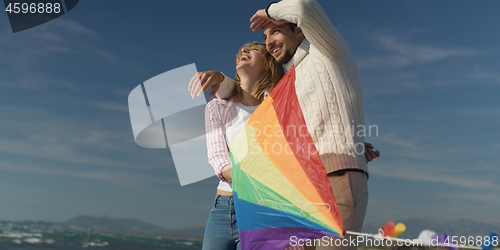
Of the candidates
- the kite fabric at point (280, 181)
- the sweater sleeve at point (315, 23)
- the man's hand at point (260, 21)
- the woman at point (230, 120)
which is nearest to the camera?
the kite fabric at point (280, 181)

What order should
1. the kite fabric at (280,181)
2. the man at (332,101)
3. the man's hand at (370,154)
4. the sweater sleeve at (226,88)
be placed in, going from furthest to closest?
the sweater sleeve at (226,88)
the man's hand at (370,154)
the man at (332,101)
the kite fabric at (280,181)

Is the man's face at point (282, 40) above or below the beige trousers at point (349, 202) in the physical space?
above

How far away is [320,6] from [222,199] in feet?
5.23

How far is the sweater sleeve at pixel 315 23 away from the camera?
1.98 m

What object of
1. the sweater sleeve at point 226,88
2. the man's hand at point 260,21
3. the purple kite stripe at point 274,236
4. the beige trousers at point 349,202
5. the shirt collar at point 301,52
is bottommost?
the purple kite stripe at point 274,236

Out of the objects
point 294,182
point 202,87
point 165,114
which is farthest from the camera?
point 165,114

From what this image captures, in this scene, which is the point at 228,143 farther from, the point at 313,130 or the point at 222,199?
the point at 313,130

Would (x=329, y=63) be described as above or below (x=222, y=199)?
above

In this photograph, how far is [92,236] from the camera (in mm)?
82562

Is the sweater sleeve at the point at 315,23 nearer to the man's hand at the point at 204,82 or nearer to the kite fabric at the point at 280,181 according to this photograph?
the kite fabric at the point at 280,181

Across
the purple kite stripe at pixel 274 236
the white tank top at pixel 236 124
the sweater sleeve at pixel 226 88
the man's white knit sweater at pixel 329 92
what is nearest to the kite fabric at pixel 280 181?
the purple kite stripe at pixel 274 236

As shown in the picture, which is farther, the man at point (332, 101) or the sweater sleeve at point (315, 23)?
the sweater sleeve at point (315, 23)

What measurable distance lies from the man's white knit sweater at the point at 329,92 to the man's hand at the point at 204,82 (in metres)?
0.61

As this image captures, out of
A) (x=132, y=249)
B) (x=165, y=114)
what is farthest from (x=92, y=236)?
(x=165, y=114)
